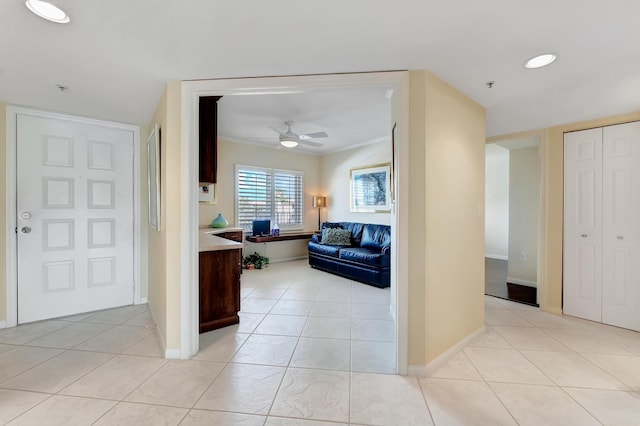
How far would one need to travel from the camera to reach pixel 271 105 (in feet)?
11.2

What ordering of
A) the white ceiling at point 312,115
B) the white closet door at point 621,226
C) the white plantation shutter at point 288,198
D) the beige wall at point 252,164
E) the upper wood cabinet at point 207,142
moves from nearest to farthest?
the upper wood cabinet at point 207,142
the white closet door at point 621,226
the white ceiling at point 312,115
the beige wall at point 252,164
the white plantation shutter at point 288,198

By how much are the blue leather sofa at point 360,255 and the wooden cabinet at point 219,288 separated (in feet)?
6.91

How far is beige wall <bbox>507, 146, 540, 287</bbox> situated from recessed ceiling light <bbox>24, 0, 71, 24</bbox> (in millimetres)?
5395

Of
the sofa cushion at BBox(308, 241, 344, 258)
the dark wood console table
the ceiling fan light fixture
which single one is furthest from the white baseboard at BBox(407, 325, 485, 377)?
the dark wood console table

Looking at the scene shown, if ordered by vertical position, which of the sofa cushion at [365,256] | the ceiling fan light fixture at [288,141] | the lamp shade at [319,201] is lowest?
the sofa cushion at [365,256]

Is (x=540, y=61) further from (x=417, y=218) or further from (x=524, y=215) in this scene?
(x=524, y=215)

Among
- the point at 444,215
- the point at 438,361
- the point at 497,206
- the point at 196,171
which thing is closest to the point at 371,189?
the point at 444,215

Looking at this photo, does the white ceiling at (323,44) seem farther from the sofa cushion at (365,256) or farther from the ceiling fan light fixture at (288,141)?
the sofa cushion at (365,256)

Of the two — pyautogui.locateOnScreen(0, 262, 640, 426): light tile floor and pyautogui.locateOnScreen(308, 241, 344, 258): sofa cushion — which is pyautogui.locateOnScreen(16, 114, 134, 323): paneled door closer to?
pyautogui.locateOnScreen(0, 262, 640, 426): light tile floor

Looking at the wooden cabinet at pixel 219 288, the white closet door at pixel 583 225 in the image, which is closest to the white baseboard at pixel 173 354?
the wooden cabinet at pixel 219 288

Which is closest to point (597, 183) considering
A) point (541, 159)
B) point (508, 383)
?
point (541, 159)

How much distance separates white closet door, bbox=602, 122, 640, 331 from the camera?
273 cm

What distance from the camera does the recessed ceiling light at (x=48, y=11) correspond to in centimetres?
134

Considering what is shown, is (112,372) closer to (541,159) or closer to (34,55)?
(34,55)
